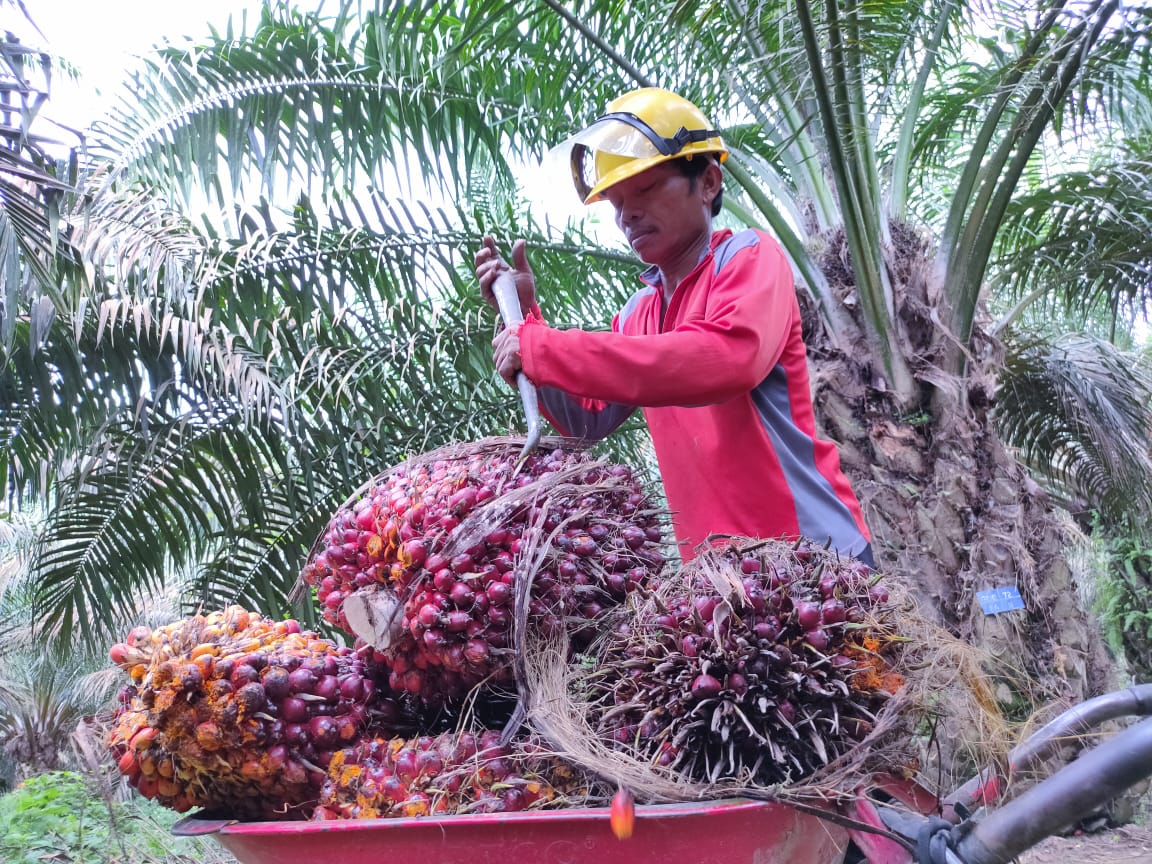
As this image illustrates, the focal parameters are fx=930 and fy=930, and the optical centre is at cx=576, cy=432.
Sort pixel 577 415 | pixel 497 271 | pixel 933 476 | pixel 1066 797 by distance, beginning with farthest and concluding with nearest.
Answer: pixel 933 476 → pixel 577 415 → pixel 497 271 → pixel 1066 797

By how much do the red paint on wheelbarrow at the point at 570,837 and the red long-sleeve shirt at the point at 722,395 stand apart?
651 millimetres

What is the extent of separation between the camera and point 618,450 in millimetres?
4273

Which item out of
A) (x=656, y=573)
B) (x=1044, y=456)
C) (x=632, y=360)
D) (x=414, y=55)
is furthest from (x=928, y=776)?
(x=1044, y=456)

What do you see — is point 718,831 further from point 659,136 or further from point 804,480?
point 659,136

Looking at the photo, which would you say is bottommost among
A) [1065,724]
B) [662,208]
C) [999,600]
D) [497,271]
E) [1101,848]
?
[1101,848]

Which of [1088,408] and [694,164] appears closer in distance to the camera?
[694,164]

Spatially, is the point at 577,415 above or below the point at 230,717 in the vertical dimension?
above

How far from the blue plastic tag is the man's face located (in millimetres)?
2886

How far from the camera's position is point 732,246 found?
1838mm

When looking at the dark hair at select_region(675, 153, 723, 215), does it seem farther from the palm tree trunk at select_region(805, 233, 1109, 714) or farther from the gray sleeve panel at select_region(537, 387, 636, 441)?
the palm tree trunk at select_region(805, 233, 1109, 714)

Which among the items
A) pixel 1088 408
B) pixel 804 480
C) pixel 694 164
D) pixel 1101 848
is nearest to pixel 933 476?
pixel 1088 408

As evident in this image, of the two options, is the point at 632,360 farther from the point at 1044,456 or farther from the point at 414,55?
the point at 1044,456

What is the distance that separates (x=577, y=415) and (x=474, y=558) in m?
0.66

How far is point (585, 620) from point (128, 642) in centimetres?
64
